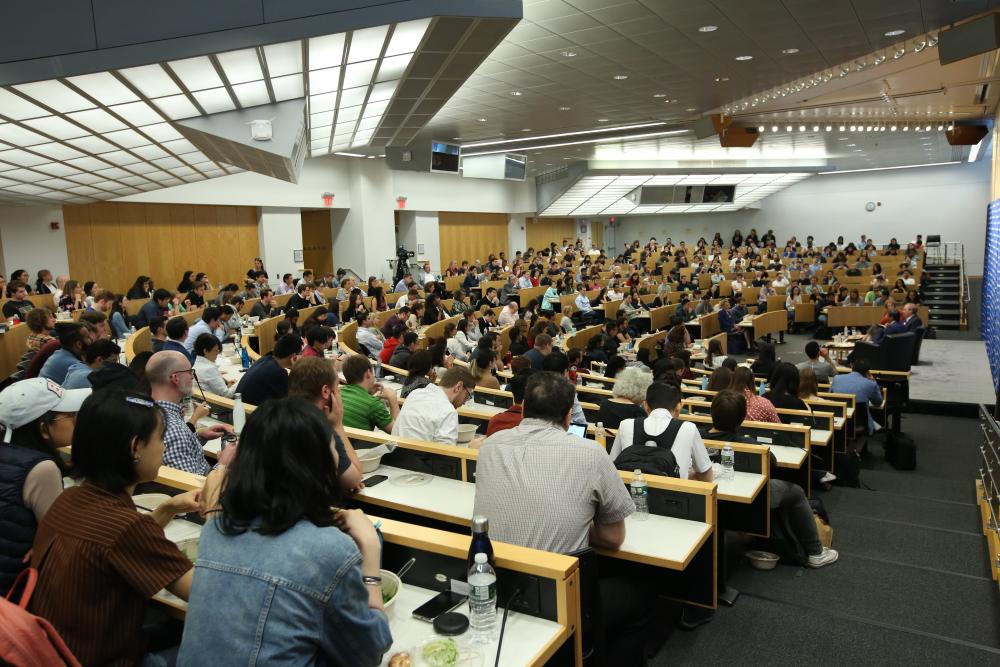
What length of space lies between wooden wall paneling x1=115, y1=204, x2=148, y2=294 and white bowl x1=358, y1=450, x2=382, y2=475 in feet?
53.2

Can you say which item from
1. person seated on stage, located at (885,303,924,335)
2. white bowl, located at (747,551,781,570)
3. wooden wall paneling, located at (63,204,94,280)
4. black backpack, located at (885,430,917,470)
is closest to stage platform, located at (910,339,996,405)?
person seated on stage, located at (885,303,924,335)

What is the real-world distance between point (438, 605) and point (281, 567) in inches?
37.3

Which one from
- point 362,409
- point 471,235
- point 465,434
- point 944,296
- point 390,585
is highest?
point 471,235

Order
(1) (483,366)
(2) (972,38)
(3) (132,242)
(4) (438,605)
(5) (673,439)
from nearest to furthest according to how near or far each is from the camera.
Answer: (4) (438,605)
(5) (673,439)
(1) (483,366)
(2) (972,38)
(3) (132,242)

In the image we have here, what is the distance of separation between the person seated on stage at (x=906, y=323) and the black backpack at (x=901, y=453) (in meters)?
5.19

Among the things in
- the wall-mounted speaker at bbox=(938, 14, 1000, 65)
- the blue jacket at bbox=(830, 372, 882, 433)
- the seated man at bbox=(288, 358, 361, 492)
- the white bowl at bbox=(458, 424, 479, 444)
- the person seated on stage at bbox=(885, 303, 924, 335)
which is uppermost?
the wall-mounted speaker at bbox=(938, 14, 1000, 65)

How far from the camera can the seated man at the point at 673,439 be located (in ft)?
12.9

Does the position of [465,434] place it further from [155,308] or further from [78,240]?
[78,240]

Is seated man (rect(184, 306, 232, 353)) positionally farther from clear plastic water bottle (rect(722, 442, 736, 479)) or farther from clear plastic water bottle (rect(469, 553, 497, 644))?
clear plastic water bottle (rect(469, 553, 497, 644))

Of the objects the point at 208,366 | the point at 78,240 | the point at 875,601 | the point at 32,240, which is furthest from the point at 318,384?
the point at 78,240

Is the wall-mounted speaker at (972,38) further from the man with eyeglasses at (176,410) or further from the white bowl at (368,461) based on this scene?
the man with eyeglasses at (176,410)

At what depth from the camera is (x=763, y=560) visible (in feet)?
15.2

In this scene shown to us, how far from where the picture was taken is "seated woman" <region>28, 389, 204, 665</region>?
1.94 m

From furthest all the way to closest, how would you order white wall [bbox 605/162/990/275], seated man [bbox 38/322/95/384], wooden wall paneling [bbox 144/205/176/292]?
1. white wall [bbox 605/162/990/275]
2. wooden wall paneling [bbox 144/205/176/292]
3. seated man [bbox 38/322/95/384]
